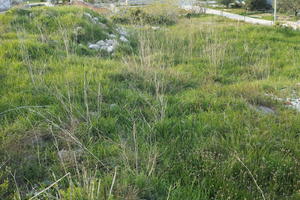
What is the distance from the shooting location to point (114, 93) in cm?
447

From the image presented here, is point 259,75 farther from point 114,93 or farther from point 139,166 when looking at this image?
point 139,166

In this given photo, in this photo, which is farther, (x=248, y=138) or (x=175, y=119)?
(x=175, y=119)

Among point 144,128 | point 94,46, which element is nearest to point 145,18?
point 94,46

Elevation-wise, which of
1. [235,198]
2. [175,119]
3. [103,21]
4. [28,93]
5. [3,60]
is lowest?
[235,198]

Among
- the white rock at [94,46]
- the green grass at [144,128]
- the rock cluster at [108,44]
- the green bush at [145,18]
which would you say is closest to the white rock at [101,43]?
the rock cluster at [108,44]

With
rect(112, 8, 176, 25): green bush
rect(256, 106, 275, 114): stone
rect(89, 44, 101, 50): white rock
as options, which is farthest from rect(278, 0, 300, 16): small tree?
rect(256, 106, 275, 114): stone

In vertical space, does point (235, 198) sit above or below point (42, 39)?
below

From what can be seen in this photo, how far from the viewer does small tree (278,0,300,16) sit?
25370 mm

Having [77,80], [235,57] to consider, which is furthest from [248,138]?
[235,57]

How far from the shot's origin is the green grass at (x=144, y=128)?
2.49m

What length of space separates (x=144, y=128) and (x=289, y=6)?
27459 mm

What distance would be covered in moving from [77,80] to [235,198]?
123 inches

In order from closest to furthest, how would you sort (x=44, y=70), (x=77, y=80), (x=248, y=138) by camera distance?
1. (x=248, y=138)
2. (x=77, y=80)
3. (x=44, y=70)

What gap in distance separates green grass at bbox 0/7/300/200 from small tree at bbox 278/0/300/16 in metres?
21.7
